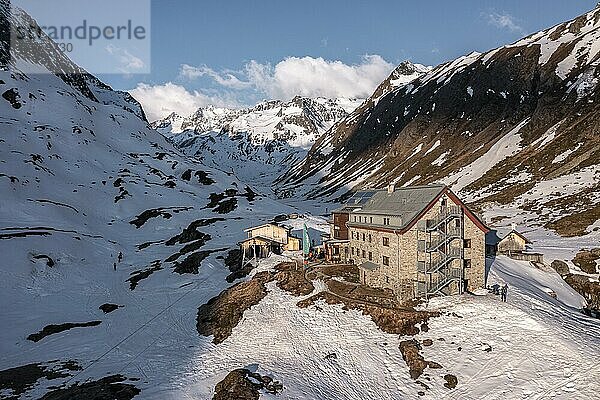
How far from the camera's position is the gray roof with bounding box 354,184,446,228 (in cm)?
4116

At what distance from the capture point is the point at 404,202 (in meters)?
44.6

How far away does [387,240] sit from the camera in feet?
141

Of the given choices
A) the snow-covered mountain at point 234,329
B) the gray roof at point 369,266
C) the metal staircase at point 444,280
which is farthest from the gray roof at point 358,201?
the metal staircase at point 444,280

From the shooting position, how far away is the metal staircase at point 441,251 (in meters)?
40.4

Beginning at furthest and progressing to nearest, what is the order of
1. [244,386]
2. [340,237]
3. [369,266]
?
1. [340,237]
2. [369,266]
3. [244,386]

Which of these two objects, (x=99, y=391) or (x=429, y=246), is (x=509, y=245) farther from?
(x=99, y=391)

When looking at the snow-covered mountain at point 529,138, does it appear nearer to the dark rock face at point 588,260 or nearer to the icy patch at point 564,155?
the icy patch at point 564,155

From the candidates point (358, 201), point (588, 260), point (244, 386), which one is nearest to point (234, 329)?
point (244, 386)

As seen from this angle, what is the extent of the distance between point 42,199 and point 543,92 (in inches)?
6888

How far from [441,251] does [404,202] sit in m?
6.67

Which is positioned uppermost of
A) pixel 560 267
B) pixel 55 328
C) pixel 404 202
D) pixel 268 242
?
pixel 404 202

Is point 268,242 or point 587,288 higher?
point 268,242

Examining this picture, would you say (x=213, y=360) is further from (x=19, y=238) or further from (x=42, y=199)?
(x=42, y=199)

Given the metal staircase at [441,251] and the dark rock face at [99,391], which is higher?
the metal staircase at [441,251]
